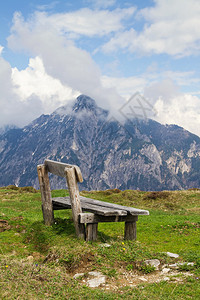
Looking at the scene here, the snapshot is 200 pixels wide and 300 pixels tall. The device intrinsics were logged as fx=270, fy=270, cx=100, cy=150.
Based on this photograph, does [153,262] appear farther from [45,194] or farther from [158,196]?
[158,196]

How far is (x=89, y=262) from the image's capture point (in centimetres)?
882

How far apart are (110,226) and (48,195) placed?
4965mm

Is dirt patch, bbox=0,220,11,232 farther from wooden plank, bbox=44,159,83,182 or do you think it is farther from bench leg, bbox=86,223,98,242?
bench leg, bbox=86,223,98,242

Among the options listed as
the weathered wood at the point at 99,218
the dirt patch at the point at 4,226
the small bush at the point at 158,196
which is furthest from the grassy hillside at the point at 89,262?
the small bush at the point at 158,196

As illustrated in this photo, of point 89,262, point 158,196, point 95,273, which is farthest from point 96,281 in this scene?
point 158,196


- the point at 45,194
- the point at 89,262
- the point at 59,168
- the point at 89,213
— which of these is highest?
the point at 59,168

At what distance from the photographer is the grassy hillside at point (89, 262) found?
21.3 feet

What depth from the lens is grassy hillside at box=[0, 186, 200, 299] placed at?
6492 millimetres

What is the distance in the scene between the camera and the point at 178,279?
7.45m

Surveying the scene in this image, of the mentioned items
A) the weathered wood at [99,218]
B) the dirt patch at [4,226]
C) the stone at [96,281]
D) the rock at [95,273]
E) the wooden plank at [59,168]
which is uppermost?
the wooden plank at [59,168]

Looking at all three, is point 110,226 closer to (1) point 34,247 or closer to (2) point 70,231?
(2) point 70,231

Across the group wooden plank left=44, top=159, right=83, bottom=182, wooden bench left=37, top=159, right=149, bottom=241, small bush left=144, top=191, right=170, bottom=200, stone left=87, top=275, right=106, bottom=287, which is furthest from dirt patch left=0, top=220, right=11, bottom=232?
small bush left=144, top=191, right=170, bottom=200

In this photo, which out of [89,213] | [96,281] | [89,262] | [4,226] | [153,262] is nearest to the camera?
[96,281]

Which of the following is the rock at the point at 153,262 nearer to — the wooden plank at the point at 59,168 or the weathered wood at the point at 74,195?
the weathered wood at the point at 74,195
